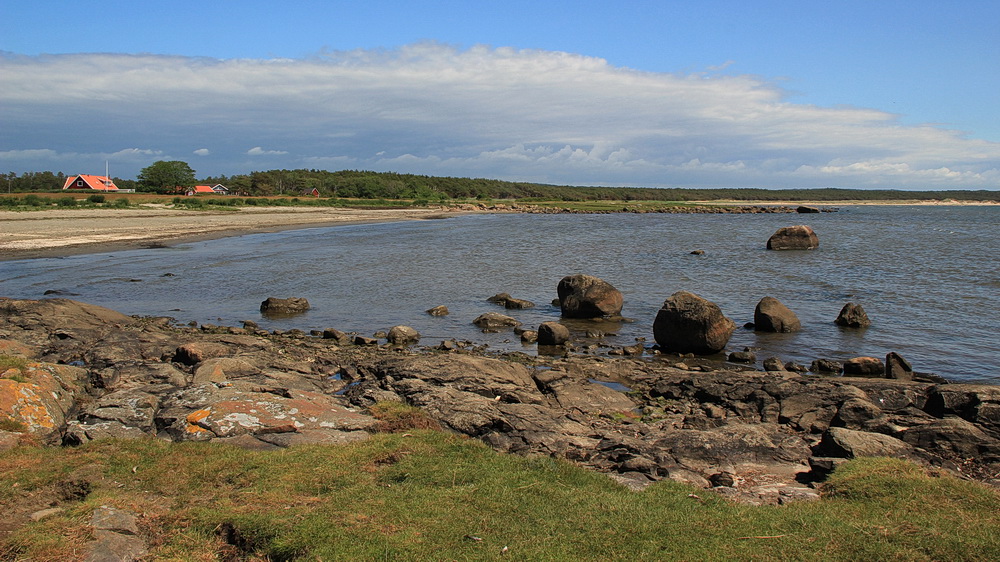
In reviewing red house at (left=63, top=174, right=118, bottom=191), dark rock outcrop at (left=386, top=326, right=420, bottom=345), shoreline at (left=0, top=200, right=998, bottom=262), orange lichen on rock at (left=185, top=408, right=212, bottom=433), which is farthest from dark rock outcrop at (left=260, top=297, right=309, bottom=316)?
red house at (left=63, top=174, right=118, bottom=191)

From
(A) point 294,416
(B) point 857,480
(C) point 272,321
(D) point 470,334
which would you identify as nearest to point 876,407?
(B) point 857,480

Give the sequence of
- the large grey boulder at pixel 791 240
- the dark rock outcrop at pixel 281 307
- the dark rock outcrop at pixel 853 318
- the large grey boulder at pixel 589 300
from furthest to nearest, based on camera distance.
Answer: the large grey boulder at pixel 791 240, the dark rock outcrop at pixel 281 307, the large grey boulder at pixel 589 300, the dark rock outcrop at pixel 853 318

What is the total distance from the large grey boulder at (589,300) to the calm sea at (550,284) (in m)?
0.69

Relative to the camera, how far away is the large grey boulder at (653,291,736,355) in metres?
17.8

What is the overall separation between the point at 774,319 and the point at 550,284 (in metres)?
12.6

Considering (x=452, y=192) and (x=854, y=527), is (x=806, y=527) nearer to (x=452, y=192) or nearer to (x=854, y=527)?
(x=854, y=527)

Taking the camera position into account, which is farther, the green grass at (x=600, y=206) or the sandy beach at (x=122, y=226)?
the green grass at (x=600, y=206)

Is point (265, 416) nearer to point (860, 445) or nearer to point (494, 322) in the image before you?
point (860, 445)

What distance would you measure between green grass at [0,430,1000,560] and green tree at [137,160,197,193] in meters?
119

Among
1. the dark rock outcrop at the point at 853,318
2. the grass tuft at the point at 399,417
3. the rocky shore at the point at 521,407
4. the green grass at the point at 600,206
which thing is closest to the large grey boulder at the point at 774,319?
the dark rock outcrop at the point at 853,318

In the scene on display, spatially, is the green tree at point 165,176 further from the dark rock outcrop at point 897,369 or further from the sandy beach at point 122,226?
the dark rock outcrop at point 897,369

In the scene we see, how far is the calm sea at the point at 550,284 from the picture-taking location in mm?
20172

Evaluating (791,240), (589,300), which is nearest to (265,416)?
(589,300)

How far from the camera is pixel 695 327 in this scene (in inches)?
705
